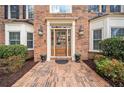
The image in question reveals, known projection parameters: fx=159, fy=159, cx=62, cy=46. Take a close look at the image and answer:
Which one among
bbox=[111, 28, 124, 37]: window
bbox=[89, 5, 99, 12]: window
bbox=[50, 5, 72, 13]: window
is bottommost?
bbox=[111, 28, 124, 37]: window

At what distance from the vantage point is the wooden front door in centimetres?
1241

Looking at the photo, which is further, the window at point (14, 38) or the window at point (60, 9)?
the window at point (14, 38)

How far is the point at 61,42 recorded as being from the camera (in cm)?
1252

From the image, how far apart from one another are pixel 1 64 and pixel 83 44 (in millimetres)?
6046

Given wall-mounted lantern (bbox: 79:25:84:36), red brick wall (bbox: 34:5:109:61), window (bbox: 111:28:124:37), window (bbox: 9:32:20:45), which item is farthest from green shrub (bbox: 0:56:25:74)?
window (bbox: 111:28:124:37)

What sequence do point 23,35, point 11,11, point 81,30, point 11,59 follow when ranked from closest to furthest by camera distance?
1. point 11,59
2. point 81,30
3. point 23,35
4. point 11,11

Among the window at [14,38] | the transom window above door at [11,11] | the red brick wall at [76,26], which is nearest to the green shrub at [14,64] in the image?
the red brick wall at [76,26]

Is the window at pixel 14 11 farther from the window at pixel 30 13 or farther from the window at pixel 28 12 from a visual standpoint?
the window at pixel 30 13

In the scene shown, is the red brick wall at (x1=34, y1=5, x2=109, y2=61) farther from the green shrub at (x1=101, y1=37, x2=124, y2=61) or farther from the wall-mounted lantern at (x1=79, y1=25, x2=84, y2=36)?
the green shrub at (x1=101, y1=37, x2=124, y2=61)

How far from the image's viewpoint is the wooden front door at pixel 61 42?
12.4m

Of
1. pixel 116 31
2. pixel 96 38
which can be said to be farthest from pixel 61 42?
pixel 116 31

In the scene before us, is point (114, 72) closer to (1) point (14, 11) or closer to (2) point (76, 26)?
(2) point (76, 26)

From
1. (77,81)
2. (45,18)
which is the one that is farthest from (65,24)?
(77,81)
